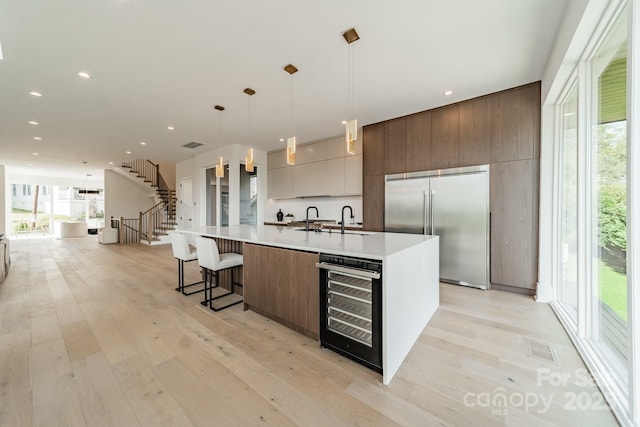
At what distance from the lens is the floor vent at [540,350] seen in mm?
1833

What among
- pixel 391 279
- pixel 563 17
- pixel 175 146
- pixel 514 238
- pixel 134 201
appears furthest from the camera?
pixel 134 201

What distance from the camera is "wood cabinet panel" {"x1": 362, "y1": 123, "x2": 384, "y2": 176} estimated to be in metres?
4.34

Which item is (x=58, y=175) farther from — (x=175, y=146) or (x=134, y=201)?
(x=175, y=146)

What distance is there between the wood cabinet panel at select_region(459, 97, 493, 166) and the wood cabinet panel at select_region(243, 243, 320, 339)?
2.90m

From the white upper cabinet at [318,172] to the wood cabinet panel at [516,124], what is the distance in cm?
220

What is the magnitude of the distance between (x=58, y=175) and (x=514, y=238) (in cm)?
1606

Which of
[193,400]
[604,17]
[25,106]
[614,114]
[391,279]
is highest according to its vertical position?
[25,106]

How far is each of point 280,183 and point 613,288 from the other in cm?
563

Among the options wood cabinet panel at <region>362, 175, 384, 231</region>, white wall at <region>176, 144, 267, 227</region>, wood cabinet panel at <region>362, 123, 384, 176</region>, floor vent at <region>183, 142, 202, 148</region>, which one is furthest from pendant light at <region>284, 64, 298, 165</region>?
floor vent at <region>183, 142, 202, 148</region>

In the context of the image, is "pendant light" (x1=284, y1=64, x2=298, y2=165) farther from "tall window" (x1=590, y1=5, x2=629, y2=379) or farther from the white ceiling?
"tall window" (x1=590, y1=5, x2=629, y2=379)

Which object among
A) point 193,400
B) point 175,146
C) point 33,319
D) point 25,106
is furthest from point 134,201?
point 193,400

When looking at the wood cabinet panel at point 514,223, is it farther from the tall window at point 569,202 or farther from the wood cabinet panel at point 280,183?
the wood cabinet panel at point 280,183

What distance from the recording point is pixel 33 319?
8.17ft

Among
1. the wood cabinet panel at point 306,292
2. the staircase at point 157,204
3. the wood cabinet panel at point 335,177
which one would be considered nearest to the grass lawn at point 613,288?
the wood cabinet panel at point 306,292
